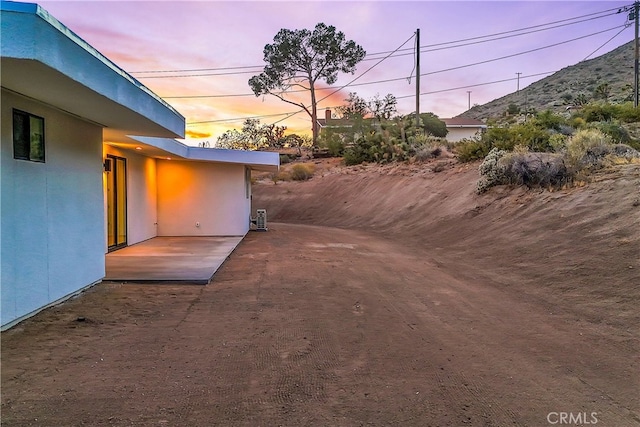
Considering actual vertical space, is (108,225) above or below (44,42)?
below

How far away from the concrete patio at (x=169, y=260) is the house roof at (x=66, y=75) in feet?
8.67

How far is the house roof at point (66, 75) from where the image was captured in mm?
3908

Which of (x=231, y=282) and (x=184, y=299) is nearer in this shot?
(x=184, y=299)

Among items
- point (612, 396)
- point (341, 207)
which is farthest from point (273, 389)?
point (341, 207)

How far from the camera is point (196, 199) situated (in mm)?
15523

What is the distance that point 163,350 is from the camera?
477cm

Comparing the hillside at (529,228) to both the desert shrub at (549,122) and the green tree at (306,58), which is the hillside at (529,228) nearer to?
the desert shrub at (549,122)

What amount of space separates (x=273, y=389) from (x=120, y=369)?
149 cm

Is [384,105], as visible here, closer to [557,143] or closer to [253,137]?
[253,137]

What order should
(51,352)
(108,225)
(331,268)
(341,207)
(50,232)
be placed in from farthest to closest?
(341,207) < (108,225) < (331,268) < (50,232) < (51,352)

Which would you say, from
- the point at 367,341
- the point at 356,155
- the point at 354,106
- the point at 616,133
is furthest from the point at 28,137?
the point at 354,106

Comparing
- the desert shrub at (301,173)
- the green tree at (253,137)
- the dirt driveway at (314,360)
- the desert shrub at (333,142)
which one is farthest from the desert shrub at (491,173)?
the green tree at (253,137)

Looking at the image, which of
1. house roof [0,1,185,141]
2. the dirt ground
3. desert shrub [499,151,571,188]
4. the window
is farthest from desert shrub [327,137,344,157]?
the window

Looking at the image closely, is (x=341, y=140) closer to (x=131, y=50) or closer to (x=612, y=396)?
(x=131, y=50)
